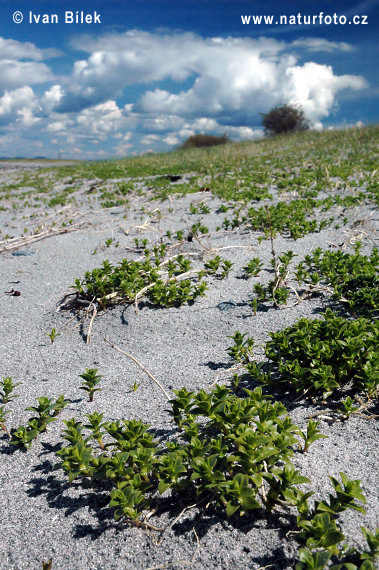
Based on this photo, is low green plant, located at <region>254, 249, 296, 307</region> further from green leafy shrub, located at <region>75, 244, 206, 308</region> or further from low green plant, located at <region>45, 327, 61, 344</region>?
low green plant, located at <region>45, 327, 61, 344</region>

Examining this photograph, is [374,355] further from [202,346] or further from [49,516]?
[49,516]

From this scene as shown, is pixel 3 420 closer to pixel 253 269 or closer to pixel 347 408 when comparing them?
pixel 347 408

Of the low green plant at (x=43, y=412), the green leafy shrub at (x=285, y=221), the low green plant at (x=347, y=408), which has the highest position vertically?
the green leafy shrub at (x=285, y=221)

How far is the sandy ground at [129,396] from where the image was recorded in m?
Answer: 2.23

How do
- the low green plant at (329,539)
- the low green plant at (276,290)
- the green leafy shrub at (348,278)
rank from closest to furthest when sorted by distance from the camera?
the low green plant at (329,539) → the green leafy shrub at (348,278) → the low green plant at (276,290)

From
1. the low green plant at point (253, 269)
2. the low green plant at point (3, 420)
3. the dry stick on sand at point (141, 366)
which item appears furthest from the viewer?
the low green plant at point (253, 269)

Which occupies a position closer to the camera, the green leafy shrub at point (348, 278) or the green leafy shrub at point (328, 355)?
the green leafy shrub at point (328, 355)

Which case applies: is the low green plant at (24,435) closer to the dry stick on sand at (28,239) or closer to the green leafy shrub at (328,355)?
the green leafy shrub at (328,355)

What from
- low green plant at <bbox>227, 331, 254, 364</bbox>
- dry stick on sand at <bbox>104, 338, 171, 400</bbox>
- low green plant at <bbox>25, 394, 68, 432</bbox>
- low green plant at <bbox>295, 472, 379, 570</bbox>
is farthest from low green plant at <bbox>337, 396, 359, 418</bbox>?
low green plant at <bbox>25, 394, 68, 432</bbox>

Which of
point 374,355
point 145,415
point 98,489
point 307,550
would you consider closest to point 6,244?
point 145,415

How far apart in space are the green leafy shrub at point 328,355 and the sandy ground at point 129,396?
0.26 m

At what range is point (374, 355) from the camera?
3109 mm

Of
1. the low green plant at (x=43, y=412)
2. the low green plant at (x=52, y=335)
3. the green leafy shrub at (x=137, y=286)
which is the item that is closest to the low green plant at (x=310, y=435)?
the low green plant at (x=43, y=412)

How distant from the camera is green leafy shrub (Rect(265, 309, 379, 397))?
Result: 3123 mm
